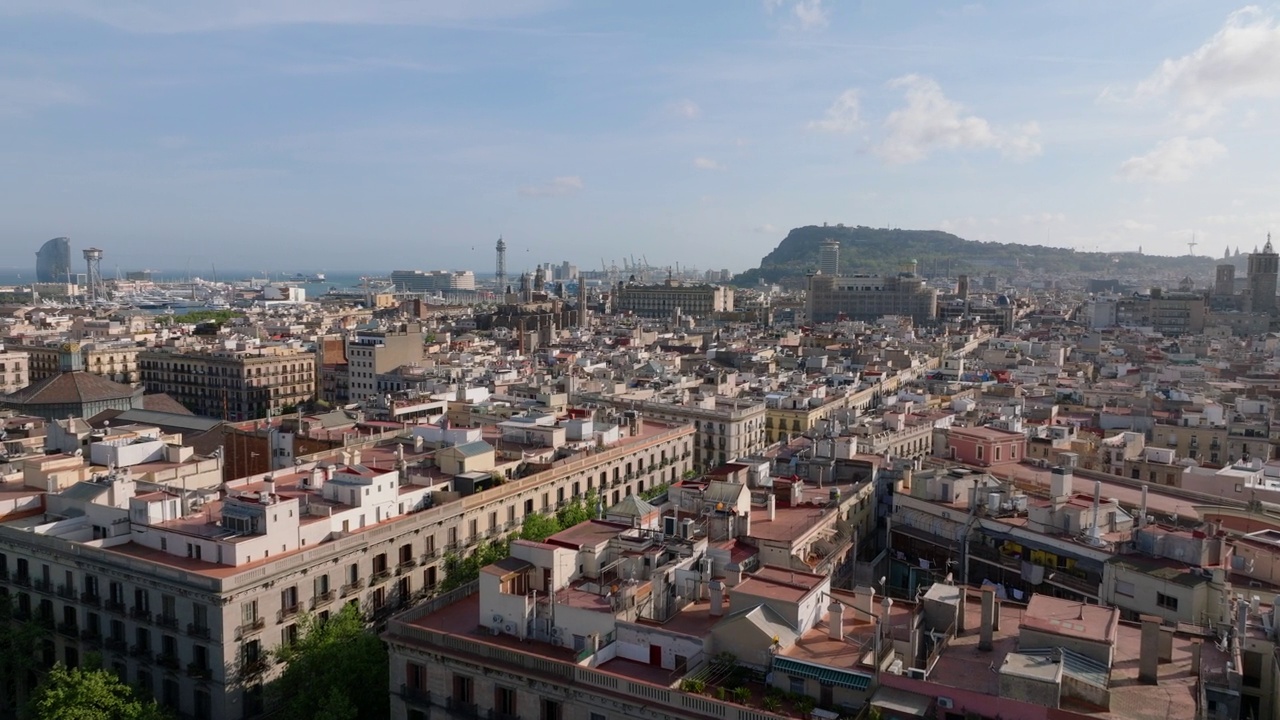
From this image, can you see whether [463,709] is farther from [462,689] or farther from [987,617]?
[987,617]

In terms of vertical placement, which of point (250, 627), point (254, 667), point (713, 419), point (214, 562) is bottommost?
point (254, 667)

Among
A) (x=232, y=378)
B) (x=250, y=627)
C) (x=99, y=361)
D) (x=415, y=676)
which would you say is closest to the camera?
(x=415, y=676)

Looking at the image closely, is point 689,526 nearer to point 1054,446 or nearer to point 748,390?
point 1054,446

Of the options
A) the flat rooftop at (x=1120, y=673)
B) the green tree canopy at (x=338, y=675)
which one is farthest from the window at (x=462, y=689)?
the flat rooftop at (x=1120, y=673)

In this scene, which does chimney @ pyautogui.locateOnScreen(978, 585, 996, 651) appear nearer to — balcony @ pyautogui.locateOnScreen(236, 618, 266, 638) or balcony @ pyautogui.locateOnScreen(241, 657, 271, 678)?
balcony @ pyautogui.locateOnScreen(236, 618, 266, 638)

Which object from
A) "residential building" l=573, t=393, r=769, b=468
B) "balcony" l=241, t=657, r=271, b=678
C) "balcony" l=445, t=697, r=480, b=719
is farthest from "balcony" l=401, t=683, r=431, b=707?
"residential building" l=573, t=393, r=769, b=468

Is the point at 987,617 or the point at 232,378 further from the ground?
the point at 987,617

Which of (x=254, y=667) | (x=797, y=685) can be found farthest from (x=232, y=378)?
(x=797, y=685)
